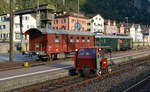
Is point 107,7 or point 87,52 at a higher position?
point 107,7

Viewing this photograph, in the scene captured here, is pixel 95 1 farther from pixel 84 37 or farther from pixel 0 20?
pixel 84 37

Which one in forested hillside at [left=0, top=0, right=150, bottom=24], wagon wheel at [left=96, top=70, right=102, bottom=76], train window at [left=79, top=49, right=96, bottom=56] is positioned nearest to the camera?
train window at [left=79, top=49, right=96, bottom=56]

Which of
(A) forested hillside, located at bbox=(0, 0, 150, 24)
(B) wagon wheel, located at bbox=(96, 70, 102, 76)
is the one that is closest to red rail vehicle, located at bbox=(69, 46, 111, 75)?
(B) wagon wheel, located at bbox=(96, 70, 102, 76)

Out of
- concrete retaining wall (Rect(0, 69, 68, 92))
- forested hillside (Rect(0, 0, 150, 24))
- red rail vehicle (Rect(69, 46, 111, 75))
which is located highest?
forested hillside (Rect(0, 0, 150, 24))

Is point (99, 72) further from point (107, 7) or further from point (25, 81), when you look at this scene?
point (107, 7)

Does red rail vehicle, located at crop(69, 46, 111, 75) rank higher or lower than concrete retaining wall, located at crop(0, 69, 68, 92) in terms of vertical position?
higher

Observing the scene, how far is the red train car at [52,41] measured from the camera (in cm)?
2072

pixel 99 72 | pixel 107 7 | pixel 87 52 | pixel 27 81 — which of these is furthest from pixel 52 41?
pixel 107 7

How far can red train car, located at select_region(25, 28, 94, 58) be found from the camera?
20.7 metres

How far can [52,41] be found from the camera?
69.6 ft

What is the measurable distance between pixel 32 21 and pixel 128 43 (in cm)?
3721

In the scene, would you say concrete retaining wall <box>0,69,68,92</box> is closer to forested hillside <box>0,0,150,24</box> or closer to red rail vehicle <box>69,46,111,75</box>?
red rail vehicle <box>69,46,111,75</box>

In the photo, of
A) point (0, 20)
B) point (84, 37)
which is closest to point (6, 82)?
point (84, 37)

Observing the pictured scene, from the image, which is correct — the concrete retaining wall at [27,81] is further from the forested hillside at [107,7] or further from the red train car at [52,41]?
the forested hillside at [107,7]
